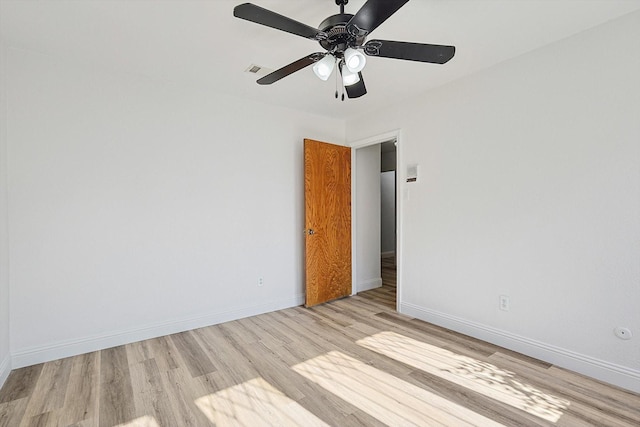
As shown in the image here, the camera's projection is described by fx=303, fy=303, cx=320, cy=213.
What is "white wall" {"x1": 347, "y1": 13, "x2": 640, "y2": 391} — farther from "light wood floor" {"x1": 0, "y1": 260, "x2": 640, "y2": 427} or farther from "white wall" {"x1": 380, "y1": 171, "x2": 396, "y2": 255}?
"white wall" {"x1": 380, "y1": 171, "x2": 396, "y2": 255}

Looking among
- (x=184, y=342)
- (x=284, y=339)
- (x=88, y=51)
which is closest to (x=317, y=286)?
(x=284, y=339)

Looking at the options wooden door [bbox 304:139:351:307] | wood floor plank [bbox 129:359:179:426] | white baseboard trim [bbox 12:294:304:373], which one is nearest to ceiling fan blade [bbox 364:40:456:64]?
wooden door [bbox 304:139:351:307]

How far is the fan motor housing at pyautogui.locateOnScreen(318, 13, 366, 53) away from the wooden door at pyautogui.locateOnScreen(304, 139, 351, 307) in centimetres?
199

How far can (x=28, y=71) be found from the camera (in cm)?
245

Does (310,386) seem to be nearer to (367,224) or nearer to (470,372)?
(470,372)

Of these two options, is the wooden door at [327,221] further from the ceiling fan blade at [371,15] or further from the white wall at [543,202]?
the ceiling fan blade at [371,15]

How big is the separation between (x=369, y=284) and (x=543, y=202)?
2.66m

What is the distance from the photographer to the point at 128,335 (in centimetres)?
283

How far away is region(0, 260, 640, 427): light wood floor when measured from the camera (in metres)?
1.82

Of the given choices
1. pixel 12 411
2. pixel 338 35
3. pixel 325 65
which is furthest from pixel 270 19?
pixel 12 411

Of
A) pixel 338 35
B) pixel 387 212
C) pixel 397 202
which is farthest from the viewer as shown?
pixel 387 212

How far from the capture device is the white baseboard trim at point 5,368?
2.16 meters

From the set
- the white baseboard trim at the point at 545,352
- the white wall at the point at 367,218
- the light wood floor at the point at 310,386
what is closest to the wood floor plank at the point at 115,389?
the light wood floor at the point at 310,386

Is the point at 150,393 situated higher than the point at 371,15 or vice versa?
the point at 371,15
